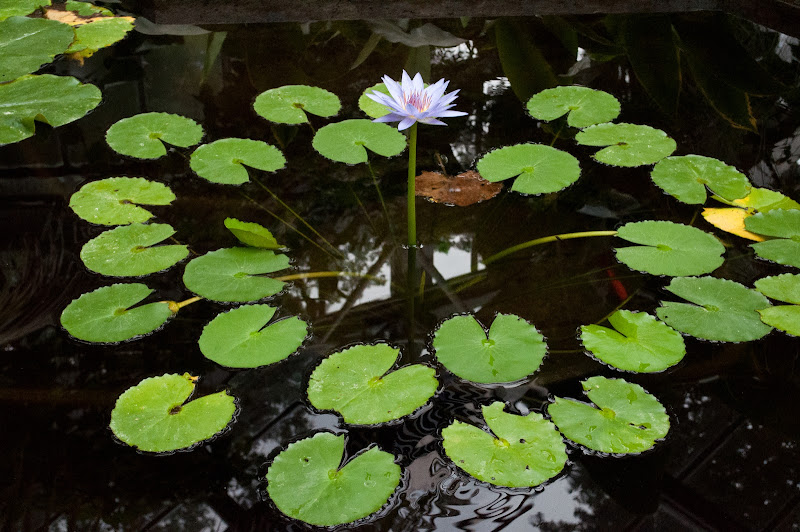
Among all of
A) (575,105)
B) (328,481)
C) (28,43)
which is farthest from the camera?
(28,43)

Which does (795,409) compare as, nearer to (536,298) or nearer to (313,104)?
(536,298)

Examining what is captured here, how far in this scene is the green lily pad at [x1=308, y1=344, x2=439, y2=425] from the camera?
3.76 ft

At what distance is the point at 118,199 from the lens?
1.67 meters

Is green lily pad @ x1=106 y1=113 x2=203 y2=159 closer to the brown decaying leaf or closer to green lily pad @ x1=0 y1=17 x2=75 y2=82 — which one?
green lily pad @ x1=0 y1=17 x2=75 y2=82

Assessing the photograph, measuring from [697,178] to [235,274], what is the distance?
1.23m

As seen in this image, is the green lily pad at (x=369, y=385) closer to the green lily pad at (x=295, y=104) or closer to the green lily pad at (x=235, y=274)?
the green lily pad at (x=235, y=274)

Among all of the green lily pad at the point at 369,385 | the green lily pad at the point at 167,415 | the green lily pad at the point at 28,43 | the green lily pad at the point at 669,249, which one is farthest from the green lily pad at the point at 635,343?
the green lily pad at the point at 28,43

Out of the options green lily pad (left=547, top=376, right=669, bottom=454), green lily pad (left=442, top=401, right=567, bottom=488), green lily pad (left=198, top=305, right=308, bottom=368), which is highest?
green lily pad (left=198, top=305, right=308, bottom=368)

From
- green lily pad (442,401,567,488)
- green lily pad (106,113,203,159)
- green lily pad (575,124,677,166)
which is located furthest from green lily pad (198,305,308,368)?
green lily pad (575,124,677,166)

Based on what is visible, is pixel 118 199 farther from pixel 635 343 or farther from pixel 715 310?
pixel 715 310

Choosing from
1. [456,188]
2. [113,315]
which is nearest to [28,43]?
[113,315]

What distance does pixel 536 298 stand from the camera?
1.45m

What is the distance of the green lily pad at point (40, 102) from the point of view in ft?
6.42

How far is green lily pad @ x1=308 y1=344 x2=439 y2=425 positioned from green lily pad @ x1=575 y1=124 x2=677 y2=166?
3.17ft
